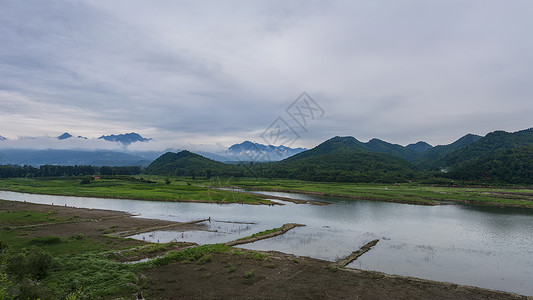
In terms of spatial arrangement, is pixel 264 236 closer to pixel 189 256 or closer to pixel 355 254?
pixel 355 254

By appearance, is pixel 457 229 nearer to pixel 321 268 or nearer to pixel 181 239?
pixel 321 268

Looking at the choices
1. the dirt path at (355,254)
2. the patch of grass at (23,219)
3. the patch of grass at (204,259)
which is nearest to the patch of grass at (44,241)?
the patch of grass at (23,219)

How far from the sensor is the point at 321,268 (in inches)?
995

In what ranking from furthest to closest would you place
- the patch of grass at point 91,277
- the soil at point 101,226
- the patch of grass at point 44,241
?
the soil at point 101,226, the patch of grass at point 44,241, the patch of grass at point 91,277

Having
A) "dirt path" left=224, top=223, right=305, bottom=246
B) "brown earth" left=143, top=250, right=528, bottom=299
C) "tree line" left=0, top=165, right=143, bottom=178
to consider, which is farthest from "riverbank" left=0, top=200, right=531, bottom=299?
"tree line" left=0, top=165, right=143, bottom=178

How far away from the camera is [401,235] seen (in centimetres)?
3994

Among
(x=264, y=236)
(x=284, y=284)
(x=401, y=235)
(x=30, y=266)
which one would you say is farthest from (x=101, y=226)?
(x=401, y=235)

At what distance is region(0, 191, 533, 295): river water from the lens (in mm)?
26953

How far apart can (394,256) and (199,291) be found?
2151 centimetres

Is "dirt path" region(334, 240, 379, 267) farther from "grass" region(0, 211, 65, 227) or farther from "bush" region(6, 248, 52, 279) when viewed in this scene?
"grass" region(0, 211, 65, 227)

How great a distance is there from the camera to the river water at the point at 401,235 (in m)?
27.0

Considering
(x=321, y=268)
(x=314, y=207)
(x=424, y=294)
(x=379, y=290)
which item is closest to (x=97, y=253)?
(x=321, y=268)

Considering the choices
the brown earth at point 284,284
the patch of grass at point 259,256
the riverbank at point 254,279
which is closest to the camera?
the brown earth at point 284,284

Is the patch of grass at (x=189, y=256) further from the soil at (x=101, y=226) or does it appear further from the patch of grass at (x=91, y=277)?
the soil at (x=101, y=226)
